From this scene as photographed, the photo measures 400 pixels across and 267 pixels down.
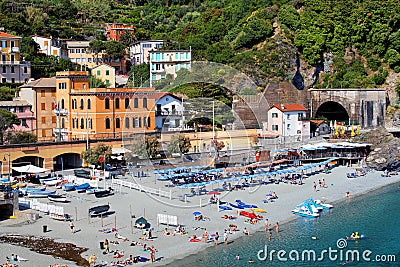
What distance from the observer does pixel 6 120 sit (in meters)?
54.9

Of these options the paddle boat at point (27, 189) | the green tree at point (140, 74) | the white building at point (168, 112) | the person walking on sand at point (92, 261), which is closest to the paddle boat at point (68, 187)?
the paddle boat at point (27, 189)

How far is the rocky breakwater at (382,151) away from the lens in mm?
55188

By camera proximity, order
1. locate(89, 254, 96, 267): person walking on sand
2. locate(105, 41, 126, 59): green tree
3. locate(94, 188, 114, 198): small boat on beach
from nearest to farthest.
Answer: locate(89, 254, 96, 267): person walking on sand
locate(94, 188, 114, 198): small boat on beach
locate(105, 41, 126, 59): green tree

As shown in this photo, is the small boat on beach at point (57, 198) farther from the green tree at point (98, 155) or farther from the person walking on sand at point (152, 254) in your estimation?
the person walking on sand at point (152, 254)

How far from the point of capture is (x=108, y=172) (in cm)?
4866

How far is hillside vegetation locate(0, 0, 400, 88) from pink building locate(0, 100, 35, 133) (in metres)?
25.6

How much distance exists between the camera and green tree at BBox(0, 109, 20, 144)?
53000 mm

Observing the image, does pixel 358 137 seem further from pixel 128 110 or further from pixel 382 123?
pixel 128 110

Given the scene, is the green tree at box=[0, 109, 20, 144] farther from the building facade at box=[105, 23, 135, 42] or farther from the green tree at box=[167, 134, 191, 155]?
the building facade at box=[105, 23, 135, 42]

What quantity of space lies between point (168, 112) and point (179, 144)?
25.2ft

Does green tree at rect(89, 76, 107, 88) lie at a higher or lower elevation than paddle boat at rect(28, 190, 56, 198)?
higher

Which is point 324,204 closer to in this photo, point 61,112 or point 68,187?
point 68,187

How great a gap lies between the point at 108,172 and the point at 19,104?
14984 millimetres

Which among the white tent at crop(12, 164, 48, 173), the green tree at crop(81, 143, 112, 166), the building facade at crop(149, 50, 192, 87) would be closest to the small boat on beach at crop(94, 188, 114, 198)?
the white tent at crop(12, 164, 48, 173)
